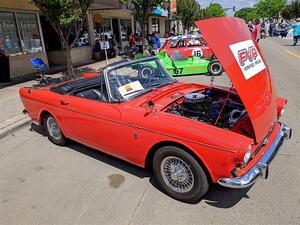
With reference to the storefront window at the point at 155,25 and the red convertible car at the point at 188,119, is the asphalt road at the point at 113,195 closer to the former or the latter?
the red convertible car at the point at 188,119

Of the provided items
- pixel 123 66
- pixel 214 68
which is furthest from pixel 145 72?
pixel 214 68

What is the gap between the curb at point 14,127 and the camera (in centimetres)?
548

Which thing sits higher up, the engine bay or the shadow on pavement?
the engine bay

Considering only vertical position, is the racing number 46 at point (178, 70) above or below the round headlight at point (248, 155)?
below

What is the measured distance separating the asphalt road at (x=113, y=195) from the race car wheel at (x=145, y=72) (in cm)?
141

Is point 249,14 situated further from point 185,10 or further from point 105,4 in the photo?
point 105,4

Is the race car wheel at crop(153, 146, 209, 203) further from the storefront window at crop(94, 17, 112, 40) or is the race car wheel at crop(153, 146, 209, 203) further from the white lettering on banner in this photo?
the storefront window at crop(94, 17, 112, 40)

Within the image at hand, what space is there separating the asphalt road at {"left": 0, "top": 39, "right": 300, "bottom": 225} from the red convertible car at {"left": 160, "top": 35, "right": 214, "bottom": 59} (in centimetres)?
732

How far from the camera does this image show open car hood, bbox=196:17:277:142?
8.76ft

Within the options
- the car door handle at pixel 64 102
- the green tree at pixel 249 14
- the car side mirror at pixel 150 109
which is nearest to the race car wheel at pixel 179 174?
the car side mirror at pixel 150 109

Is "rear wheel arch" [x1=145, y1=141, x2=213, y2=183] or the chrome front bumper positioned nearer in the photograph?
the chrome front bumper

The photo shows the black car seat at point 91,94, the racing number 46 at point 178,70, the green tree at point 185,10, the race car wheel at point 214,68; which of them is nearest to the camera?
the black car seat at point 91,94

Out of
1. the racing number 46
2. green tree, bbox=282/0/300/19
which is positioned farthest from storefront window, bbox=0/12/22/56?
green tree, bbox=282/0/300/19

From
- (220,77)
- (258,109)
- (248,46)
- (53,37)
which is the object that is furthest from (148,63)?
(53,37)
